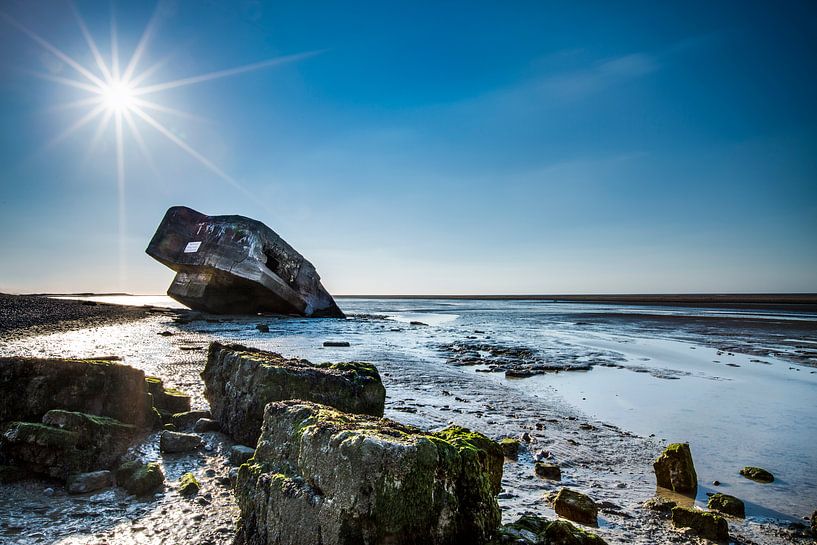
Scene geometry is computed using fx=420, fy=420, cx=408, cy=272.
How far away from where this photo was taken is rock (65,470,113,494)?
3.44 meters

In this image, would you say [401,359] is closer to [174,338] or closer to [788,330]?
[174,338]

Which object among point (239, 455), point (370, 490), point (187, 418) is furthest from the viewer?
point (187, 418)

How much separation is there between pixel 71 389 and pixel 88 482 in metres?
1.21

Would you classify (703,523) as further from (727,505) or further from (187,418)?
(187,418)

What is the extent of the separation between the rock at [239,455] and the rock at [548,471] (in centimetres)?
292

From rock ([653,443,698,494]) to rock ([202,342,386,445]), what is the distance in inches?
116

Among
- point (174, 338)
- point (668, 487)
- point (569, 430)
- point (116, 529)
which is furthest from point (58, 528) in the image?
point (174, 338)

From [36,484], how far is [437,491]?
139 inches

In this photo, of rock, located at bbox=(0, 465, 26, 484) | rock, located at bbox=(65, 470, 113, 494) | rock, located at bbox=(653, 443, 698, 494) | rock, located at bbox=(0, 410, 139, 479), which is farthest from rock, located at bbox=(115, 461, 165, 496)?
rock, located at bbox=(653, 443, 698, 494)

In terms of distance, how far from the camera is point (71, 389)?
168 inches

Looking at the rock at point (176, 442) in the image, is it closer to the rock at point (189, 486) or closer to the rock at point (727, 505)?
the rock at point (189, 486)

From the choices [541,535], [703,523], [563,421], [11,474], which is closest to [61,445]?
[11,474]

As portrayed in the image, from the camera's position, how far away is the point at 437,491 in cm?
222

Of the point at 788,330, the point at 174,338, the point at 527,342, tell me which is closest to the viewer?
the point at 174,338
